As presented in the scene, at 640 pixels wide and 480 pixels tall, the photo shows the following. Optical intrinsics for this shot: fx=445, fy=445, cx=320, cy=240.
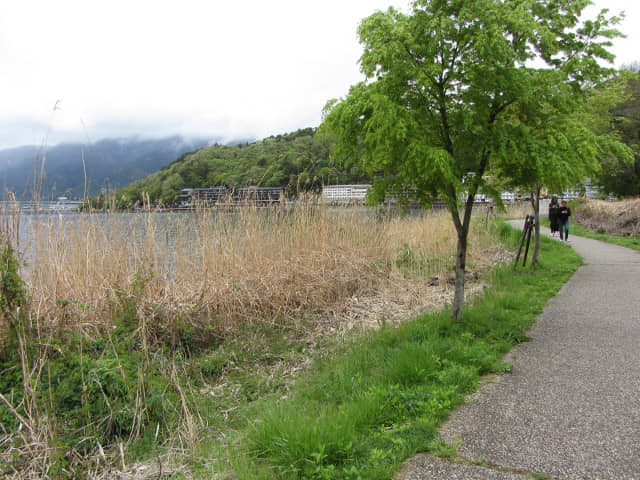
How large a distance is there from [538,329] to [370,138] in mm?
3366

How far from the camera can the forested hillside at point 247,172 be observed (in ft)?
26.6

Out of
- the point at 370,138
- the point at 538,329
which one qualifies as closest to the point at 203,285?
the point at 370,138

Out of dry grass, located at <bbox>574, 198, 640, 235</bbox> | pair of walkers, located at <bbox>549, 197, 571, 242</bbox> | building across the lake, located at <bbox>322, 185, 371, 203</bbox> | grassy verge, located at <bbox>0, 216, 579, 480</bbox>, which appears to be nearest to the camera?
grassy verge, located at <bbox>0, 216, 579, 480</bbox>

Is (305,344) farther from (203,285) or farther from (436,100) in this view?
(436,100)

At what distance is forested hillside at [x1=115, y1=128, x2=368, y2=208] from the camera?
8.11m

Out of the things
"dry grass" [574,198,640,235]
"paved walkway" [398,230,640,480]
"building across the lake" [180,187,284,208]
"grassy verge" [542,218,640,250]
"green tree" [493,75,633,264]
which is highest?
"green tree" [493,75,633,264]

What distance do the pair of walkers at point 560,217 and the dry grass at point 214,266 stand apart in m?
9.39

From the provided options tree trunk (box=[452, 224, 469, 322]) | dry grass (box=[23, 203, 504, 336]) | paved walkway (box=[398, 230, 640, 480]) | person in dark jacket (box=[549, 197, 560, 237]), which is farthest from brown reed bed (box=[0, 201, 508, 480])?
person in dark jacket (box=[549, 197, 560, 237])

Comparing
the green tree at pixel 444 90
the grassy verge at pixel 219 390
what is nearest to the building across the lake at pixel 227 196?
the grassy verge at pixel 219 390

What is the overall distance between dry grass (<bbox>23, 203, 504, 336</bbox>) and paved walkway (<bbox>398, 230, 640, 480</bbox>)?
A: 324cm

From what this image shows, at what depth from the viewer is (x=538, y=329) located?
18.8 feet

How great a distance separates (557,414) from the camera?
3.33 metres

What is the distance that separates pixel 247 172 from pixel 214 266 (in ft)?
9.05

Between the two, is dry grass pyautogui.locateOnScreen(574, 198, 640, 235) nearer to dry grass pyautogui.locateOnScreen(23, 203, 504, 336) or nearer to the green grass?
dry grass pyautogui.locateOnScreen(23, 203, 504, 336)
